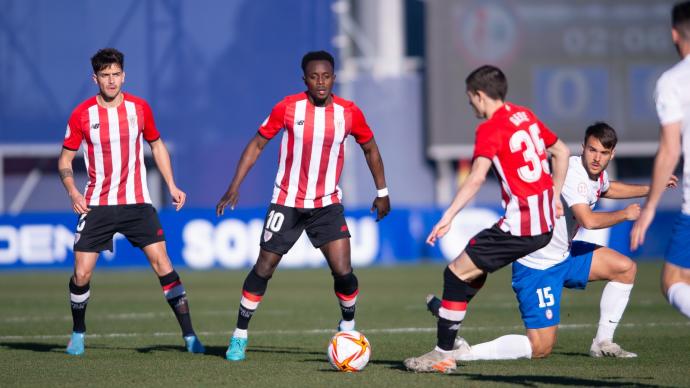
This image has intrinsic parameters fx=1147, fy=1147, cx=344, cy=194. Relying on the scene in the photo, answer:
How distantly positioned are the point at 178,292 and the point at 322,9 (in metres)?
20.9

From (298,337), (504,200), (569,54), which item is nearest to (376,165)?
(504,200)

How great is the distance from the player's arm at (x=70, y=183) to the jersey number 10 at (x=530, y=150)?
11.9 feet

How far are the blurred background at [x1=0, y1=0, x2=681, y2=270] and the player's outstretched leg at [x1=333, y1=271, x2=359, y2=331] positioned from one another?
532 inches

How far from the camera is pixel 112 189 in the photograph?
9633 mm

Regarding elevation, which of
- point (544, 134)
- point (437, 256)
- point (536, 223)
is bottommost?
point (437, 256)

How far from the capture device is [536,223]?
790 cm

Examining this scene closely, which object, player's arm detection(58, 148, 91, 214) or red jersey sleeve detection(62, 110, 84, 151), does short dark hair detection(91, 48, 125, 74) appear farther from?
player's arm detection(58, 148, 91, 214)

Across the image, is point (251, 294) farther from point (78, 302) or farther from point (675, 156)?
point (675, 156)

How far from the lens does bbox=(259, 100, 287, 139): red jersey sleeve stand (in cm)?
912

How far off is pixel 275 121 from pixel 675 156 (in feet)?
11.7

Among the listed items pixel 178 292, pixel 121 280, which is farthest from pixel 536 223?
pixel 121 280

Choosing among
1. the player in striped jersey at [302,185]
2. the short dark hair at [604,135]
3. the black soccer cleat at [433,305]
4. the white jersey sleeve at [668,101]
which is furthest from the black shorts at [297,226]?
the white jersey sleeve at [668,101]

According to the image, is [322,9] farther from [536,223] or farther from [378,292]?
[536,223]

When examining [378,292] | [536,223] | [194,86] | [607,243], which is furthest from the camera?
[194,86]
